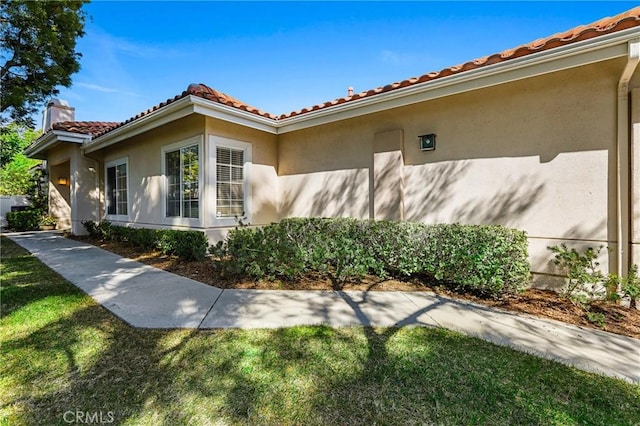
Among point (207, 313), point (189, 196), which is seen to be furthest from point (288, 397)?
point (189, 196)

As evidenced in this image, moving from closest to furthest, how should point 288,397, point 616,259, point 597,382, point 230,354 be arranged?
point 288,397 < point 597,382 < point 230,354 < point 616,259

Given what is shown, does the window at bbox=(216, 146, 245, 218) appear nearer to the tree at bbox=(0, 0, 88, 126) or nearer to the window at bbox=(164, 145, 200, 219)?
the window at bbox=(164, 145, 200, 219)

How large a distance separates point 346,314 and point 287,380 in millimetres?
1585

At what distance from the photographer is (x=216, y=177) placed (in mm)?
7555

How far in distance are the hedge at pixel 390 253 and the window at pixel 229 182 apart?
195 cm

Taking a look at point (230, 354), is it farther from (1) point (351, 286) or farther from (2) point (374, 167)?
(2) point (374, 167)

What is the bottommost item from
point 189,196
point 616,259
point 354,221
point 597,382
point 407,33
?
point 597,382

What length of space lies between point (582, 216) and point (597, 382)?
3.15 m

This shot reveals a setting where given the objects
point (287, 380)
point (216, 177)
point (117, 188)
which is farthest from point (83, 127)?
point (287, 380)

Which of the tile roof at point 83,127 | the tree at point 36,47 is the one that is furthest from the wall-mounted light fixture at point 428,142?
the tree at point 36,47

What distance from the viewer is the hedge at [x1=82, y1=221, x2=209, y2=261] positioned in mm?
6734

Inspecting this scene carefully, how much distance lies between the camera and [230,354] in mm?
2982

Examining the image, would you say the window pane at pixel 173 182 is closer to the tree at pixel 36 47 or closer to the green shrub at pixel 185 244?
the green shrub at pixel 185 244

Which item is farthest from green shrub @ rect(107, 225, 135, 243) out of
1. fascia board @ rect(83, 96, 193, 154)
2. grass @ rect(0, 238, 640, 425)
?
grass @ rect(0, 238, 640, 425)
